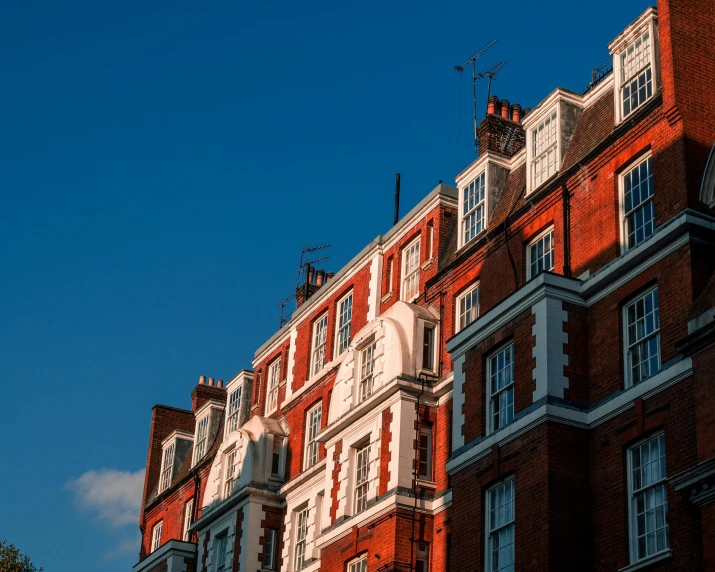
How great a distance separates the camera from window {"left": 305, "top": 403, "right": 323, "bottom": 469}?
4581cm

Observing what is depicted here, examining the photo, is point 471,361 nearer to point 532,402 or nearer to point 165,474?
point 532,402

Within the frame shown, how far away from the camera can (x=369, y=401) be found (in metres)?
38.9

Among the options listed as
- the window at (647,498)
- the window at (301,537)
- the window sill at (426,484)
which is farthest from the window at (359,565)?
the window at (647,498)

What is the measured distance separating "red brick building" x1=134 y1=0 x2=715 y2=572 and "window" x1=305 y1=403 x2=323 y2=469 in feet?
0.35

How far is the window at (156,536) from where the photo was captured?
58.5 meters

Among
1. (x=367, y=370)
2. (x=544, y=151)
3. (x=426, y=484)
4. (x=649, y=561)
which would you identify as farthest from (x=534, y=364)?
(x=367, y=370)

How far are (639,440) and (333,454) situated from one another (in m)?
13.9

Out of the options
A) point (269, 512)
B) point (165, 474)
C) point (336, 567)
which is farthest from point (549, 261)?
point (165, 474)

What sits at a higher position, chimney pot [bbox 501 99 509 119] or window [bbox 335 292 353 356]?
chimney pot [bbox 501 99 509 119]

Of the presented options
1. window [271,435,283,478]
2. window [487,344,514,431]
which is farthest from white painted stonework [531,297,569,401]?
window [271,435,283,478]

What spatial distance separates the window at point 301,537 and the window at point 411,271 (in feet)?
27.8

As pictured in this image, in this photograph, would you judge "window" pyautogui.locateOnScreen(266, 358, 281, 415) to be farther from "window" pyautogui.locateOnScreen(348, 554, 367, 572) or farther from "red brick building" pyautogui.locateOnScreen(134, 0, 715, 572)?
"window" pyautogui.locateOnScreen(348, 554, 367, 572)

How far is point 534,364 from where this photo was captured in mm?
31625

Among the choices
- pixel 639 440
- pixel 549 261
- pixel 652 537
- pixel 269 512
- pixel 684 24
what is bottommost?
pixel 652 537
